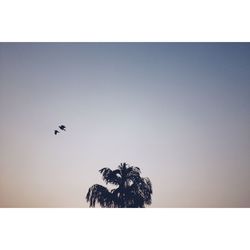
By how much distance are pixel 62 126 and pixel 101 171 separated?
173 cm

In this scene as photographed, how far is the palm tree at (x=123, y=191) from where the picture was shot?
9156mm

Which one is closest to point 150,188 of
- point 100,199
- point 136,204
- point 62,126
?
point 136,204

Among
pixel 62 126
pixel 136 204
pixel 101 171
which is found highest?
pixel 62 126

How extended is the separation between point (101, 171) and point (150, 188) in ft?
4.98

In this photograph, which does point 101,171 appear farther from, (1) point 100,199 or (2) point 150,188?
(2) point 150,188

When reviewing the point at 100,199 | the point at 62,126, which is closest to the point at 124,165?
the point at 100,199

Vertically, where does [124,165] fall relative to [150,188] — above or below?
above

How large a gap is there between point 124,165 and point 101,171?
2.32ft

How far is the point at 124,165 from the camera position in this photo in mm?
9438

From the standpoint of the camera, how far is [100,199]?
9.14 metres

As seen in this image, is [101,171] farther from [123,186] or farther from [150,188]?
[150,188]

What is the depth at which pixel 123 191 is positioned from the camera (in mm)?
9344

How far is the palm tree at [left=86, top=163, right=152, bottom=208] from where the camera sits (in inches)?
360

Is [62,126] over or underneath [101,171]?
over
